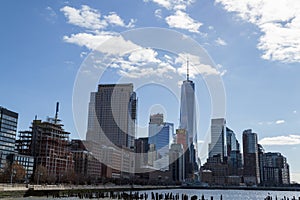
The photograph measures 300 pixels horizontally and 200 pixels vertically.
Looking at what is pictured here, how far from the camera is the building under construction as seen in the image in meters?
157

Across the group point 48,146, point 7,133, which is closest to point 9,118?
point 7,133

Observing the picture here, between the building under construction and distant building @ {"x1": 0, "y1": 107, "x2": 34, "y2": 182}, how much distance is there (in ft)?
18.6

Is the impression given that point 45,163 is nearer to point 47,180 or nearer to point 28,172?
point 28,172

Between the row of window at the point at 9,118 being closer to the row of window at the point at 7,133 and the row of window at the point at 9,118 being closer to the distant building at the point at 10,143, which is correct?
the distant building at the point at 10,143

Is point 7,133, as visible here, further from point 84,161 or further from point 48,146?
point 84,161

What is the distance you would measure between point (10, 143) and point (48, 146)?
50.6ft

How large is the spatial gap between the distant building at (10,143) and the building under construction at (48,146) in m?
5.67

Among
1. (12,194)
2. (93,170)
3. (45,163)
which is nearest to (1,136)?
(45,163)

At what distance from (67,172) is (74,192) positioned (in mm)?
64953

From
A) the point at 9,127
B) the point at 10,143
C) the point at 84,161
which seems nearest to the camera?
the point at 9,127

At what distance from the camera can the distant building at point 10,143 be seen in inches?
5635

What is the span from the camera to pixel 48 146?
160m

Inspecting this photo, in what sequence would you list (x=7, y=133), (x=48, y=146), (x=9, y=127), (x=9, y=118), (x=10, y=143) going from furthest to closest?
(x=48, y=146) → (x=10, y=143) → (x=9, y=127) → (x=9, y=118) → (x=7, y=133)

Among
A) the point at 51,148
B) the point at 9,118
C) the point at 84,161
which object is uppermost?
the point at 9,118
